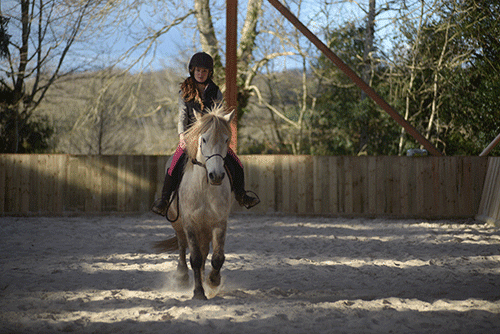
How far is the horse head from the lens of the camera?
3.11 m

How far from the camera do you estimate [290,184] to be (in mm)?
9805

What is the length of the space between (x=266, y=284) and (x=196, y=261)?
34.1 inches

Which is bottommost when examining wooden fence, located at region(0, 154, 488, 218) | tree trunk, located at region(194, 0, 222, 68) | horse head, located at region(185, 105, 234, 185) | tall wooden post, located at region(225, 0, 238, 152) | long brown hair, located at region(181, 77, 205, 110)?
wooden fence, located at region(0, 154, 488, 218)

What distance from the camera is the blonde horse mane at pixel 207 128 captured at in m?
3.29

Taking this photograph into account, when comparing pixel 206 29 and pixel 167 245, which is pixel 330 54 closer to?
pixel 167 245

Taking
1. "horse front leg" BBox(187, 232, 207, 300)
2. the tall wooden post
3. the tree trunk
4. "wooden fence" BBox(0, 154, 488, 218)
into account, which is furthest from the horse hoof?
the tree trunk

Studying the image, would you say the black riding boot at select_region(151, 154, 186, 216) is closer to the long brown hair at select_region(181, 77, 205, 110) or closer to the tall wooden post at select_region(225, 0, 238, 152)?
the long brown hair at select_region(181, 77, 205, 110)

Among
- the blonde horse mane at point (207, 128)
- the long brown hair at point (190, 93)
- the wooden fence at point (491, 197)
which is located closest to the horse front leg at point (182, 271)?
the blonde horse mane at point (207, 128)

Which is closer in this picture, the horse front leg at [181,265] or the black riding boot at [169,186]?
the black riding boot at [169,186]

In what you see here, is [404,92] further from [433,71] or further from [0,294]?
[0,294]

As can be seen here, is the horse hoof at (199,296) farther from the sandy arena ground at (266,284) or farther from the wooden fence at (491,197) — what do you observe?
the wooden fence at (491,197)

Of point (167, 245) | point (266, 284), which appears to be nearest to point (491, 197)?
point (266, 284)

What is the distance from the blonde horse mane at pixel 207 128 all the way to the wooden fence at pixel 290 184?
631 cm

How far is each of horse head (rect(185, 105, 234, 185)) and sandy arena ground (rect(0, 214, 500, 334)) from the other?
113 centimetres
